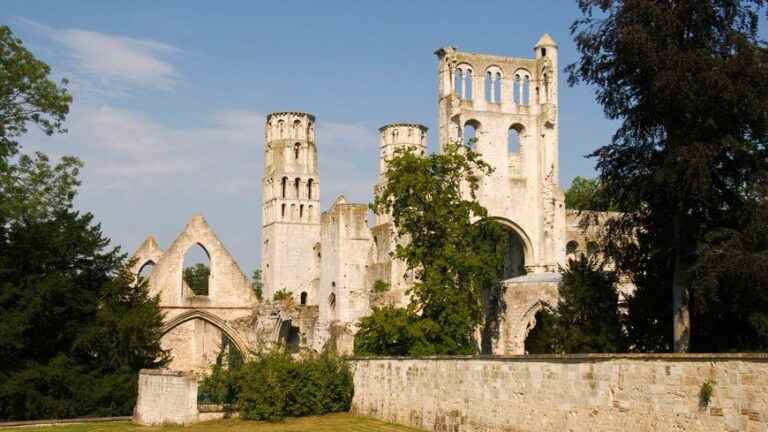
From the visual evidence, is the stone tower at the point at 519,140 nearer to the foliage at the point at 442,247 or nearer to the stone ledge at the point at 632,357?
the foliage at the point at 442,247

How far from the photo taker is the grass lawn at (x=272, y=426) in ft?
67.3

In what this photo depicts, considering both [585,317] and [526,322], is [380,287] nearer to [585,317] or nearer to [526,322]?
[526,322]

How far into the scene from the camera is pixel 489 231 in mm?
31250

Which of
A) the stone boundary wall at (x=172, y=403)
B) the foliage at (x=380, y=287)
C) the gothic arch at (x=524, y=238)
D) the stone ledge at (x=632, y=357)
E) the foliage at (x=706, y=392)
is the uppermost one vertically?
the gothic arch at (x=524, y=238)

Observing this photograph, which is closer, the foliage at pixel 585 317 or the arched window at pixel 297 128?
the foliage at pixel 585 317

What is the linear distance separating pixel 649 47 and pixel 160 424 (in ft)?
47.6

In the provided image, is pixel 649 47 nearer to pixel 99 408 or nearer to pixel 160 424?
pixel 160 424

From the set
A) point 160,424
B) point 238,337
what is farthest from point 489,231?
point 238,337

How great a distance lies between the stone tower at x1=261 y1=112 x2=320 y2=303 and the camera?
7488 cm

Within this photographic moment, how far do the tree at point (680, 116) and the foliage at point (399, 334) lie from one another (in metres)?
6.52

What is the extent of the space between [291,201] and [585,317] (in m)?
51.4

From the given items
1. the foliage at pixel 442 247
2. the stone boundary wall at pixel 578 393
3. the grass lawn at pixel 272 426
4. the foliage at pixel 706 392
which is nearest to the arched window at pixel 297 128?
the foliage at pixel 442 247

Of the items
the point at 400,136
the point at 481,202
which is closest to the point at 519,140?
the point at 481,202

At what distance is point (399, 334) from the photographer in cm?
2780
